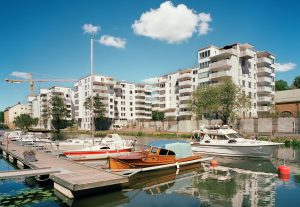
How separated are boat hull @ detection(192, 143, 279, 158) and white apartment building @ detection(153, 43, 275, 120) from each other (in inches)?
1632

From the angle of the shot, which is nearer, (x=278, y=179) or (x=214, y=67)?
(x=278, y=179)

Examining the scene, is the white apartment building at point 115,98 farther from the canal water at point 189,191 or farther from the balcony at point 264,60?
the canal water at point 189,191

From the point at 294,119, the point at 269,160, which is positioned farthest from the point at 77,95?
the point at 269,160

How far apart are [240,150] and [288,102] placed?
58.2m

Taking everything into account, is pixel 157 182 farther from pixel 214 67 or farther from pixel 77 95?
pixel 77 95

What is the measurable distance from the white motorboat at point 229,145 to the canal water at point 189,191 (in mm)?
4569

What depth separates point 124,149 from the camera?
33906mm

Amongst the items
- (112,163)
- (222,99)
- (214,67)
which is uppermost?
(214,67)

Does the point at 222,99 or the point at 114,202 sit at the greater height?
the point at 222,99

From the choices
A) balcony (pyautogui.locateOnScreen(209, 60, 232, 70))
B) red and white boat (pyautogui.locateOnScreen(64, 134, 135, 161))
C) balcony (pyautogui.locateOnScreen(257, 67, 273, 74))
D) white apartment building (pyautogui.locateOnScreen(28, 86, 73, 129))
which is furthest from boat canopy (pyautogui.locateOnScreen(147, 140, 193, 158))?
white apartment building (pyautogui.locateOnScreen(28, 86, 73, 129))

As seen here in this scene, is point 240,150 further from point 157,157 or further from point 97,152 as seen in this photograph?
point 97,152

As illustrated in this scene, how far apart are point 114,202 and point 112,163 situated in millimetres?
6176

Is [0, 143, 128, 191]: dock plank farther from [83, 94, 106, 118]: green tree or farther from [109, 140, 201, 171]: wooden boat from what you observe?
[83, 94, 106, 118]: green tree

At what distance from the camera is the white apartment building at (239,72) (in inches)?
2945
